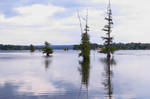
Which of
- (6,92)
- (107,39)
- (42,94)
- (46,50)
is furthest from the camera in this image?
(46,50)

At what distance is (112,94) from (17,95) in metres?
6.22

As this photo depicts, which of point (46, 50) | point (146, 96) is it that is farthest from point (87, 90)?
point (46, 50)

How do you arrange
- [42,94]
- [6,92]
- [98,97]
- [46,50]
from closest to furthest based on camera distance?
[98,97] < [42,94] < [6,92] < [46,50]

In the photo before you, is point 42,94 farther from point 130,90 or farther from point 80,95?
point 130,90

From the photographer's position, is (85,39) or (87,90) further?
(85,39)

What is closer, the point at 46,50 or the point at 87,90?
the point at 87,90

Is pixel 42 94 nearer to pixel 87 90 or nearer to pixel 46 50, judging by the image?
pixel 87 90

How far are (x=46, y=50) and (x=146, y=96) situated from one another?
91125mm

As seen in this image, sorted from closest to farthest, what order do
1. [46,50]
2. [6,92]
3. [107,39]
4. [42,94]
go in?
1. [42,94]
2. [6,92]
3. [107,39]
4. [46,50]

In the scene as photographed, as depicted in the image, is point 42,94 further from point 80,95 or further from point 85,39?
point 85,39

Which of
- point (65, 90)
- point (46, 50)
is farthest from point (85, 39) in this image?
point (65, 90)

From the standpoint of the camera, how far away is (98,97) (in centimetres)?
1642

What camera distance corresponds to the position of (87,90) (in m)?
19.2

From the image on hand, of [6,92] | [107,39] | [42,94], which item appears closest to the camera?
[42,94]
